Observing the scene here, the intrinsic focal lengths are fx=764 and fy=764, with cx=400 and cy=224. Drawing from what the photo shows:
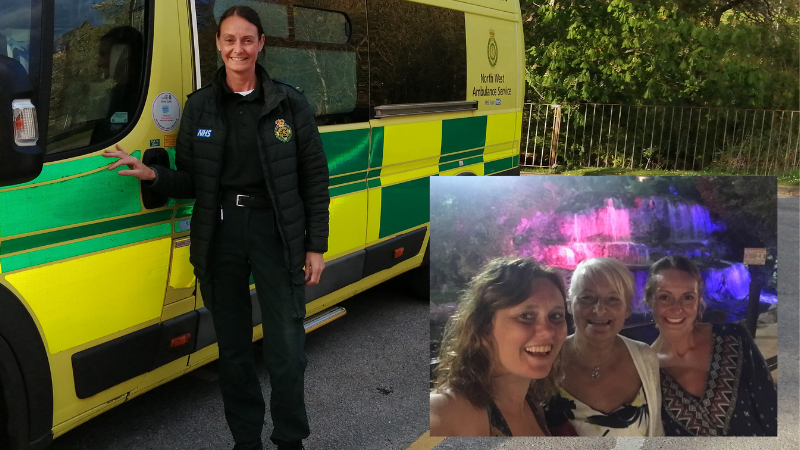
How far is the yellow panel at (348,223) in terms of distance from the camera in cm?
416

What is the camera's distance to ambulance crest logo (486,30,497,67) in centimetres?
599

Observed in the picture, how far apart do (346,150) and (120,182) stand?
1.52 meters

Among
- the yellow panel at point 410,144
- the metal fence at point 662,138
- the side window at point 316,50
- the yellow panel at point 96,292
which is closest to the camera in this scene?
the yellow panel at point 96,292

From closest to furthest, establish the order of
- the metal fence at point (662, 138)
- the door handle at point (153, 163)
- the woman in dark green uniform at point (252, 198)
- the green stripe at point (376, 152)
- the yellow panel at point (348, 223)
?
the woman in dark green uniform at point (252, 198)
the door handle at point (153, 163)
the yellow panel at point (348, 223)
the green stripe at point (376, 152)
the metal fence at point (662, 138)

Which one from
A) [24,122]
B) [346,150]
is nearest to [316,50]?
[346,150]

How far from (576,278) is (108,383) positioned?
1827 mm

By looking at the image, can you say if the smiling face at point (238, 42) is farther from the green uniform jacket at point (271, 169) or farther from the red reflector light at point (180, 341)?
the red reflector light at point (180, 341)

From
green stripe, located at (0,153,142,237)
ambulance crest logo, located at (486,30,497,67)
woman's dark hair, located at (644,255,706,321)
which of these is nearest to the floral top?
woman's dark hair, located at (644,255,706,321)

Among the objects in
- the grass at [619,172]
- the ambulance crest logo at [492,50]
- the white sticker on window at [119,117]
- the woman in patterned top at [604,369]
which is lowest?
the grass at [619,172]

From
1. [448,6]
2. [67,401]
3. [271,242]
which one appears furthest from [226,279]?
[448,6]

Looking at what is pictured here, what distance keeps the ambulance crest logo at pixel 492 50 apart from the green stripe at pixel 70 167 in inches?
148

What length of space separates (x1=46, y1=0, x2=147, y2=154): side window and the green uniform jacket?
9.2 inches

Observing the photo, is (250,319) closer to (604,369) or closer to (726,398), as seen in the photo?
(604,369)

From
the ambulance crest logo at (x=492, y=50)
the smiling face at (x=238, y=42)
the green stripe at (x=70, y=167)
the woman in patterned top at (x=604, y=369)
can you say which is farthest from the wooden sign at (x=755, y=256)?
the ambulance crest logo at (x=492, y=50)
